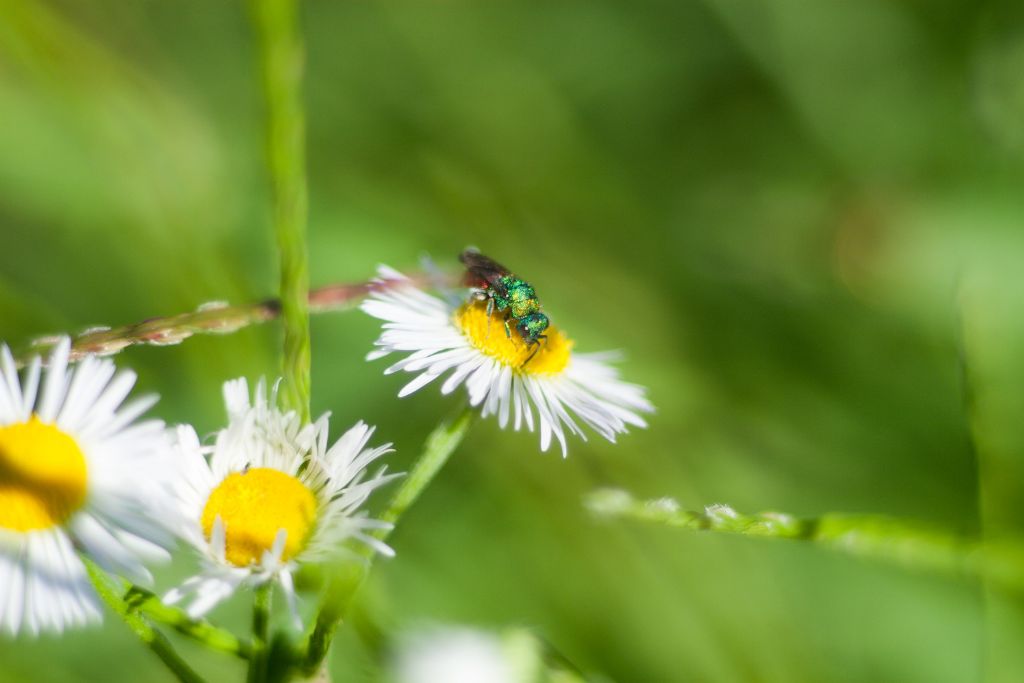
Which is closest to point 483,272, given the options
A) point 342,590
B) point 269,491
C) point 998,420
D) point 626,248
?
point 269,491

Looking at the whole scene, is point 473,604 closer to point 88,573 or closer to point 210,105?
point 88,573

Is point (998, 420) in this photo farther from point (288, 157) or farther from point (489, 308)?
point (288, 157)

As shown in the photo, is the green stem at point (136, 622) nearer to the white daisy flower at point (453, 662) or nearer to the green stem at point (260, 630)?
the green stem at point (260, 630)

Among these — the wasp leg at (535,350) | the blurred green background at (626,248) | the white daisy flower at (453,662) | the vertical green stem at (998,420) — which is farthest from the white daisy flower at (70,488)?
the vertical green stem at (998,420)

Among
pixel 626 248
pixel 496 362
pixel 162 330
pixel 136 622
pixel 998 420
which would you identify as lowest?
pixel 136 622

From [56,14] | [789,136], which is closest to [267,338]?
[56,14]

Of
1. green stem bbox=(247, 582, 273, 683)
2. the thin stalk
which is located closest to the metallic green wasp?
the thin stalk

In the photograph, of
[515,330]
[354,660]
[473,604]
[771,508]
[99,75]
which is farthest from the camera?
[99,75]
